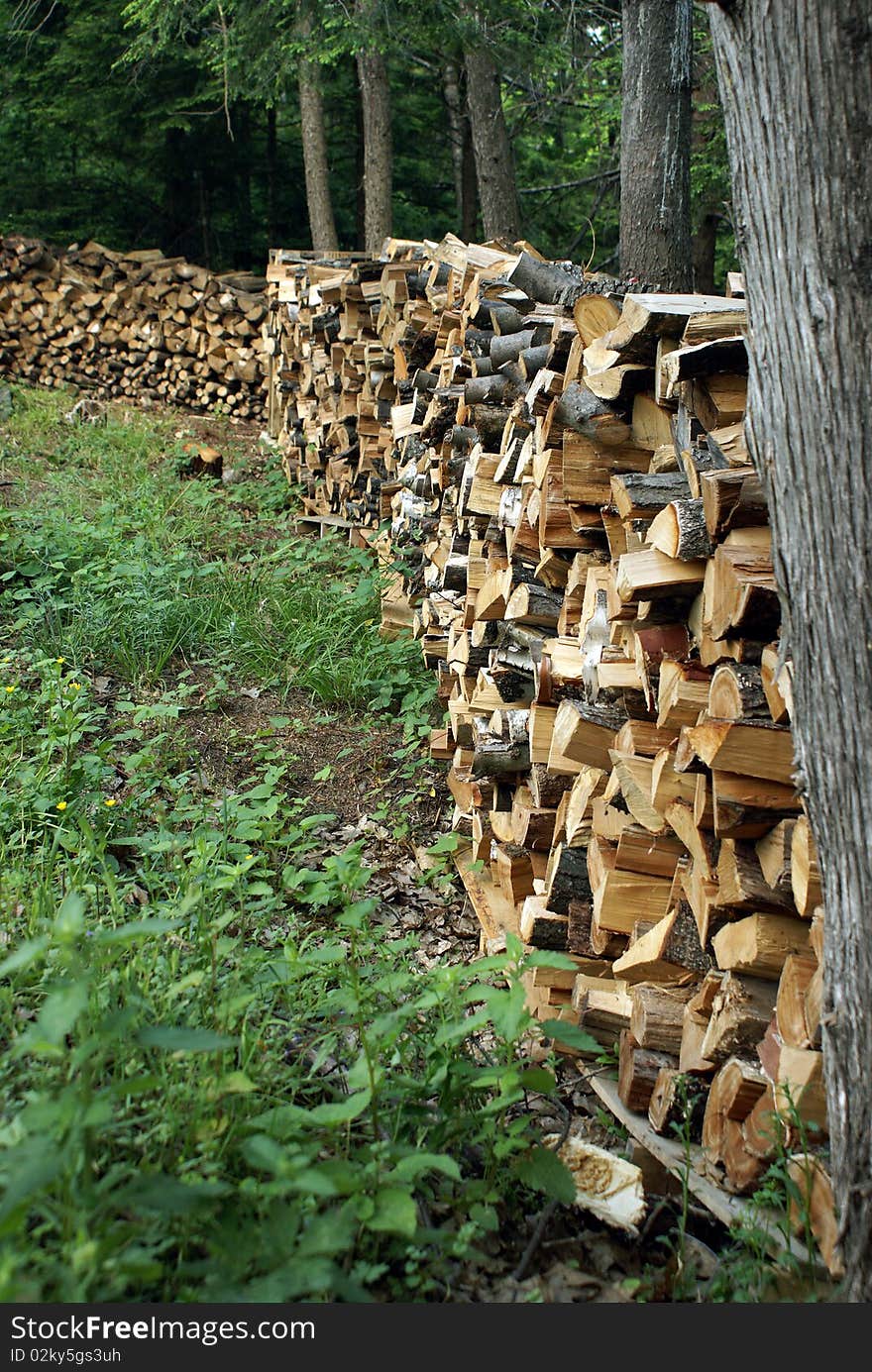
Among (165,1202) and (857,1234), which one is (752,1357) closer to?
(857,1234)

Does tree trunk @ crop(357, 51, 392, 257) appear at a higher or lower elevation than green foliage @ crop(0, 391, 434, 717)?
higher

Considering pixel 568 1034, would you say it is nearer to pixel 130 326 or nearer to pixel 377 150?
pixel 377 150

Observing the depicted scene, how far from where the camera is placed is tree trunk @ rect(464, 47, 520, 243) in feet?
26.5

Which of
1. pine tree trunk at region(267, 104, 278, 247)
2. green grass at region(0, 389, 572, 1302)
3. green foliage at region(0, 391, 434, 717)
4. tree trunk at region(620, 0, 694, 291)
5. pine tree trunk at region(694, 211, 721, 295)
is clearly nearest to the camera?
green grass at region(0, 389, 572, 1302)

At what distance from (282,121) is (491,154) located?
7.09 meters

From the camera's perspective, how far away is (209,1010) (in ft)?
7.07

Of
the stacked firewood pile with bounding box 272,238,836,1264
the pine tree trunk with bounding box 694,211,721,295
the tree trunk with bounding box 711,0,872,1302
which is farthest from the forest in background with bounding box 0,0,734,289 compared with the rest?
the tree trunk with bounding box 711,0,872,1302

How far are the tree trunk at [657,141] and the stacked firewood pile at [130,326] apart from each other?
5.64m

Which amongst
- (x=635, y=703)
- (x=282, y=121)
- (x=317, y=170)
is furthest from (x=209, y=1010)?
(x=282, y=121)

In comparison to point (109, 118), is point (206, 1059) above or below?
below

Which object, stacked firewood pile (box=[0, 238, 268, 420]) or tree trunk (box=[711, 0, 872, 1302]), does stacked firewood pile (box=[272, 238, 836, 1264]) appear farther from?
stacked firewood pile (box=[0, 238, 268, 420])

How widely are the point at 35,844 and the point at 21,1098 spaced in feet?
4.91

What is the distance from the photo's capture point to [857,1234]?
5.33 ft

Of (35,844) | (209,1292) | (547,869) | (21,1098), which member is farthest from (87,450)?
(209,1292)
